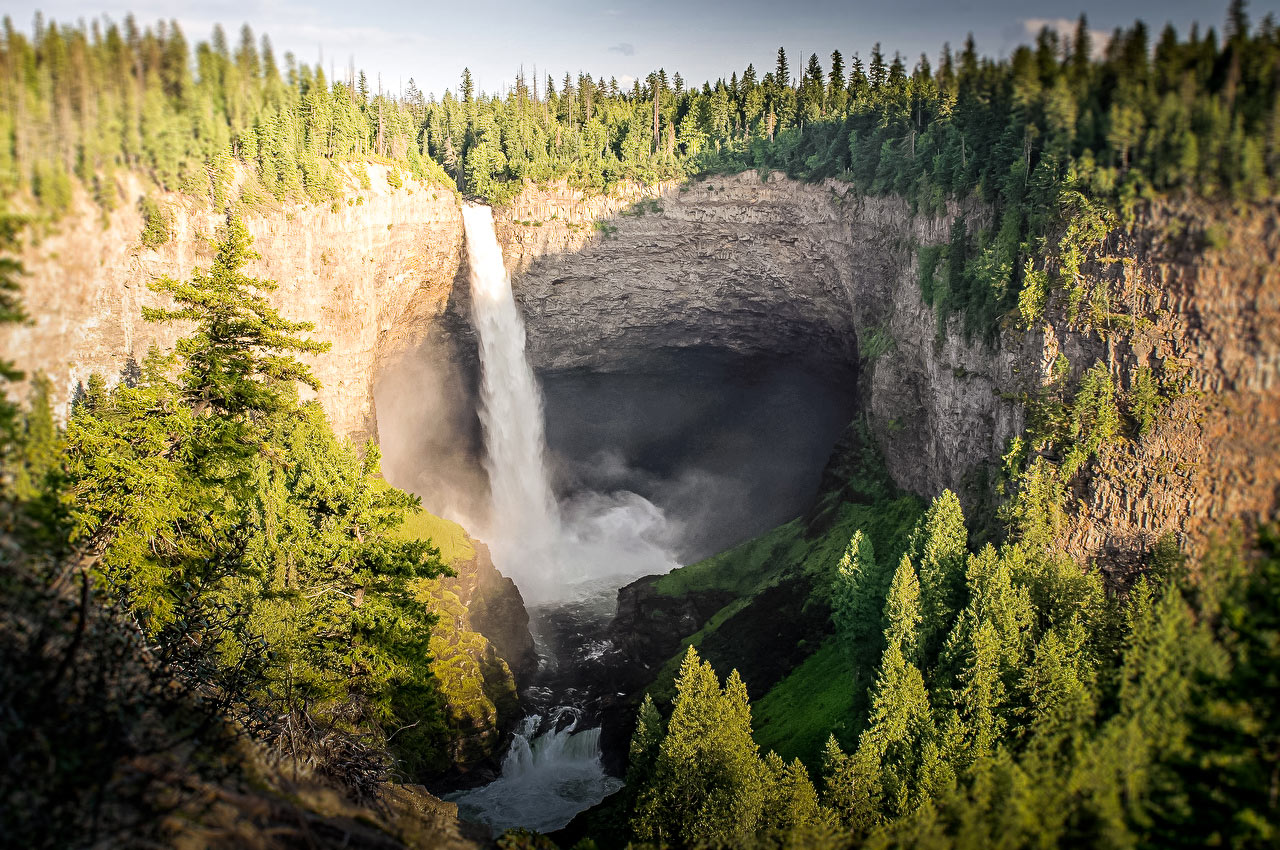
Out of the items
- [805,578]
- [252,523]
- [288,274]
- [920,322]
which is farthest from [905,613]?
[288,274]

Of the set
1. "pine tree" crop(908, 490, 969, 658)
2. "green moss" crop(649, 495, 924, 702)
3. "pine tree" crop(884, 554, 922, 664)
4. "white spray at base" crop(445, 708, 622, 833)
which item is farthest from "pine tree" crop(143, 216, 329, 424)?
"pine tree" crop(908, 490, 969, 658)

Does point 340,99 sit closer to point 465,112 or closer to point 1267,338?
point 465,112

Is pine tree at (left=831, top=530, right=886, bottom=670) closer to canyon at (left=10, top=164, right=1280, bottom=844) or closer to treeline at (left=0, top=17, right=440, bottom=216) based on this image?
canyon at (left=10, top=164, right=1280, bottom=844)

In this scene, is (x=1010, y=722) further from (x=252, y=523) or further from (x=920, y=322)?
(x=252, y=523)

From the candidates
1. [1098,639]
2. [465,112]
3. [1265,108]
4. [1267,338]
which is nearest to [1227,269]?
[1267,338]

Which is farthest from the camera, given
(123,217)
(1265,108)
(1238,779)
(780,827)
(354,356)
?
(354,356)
